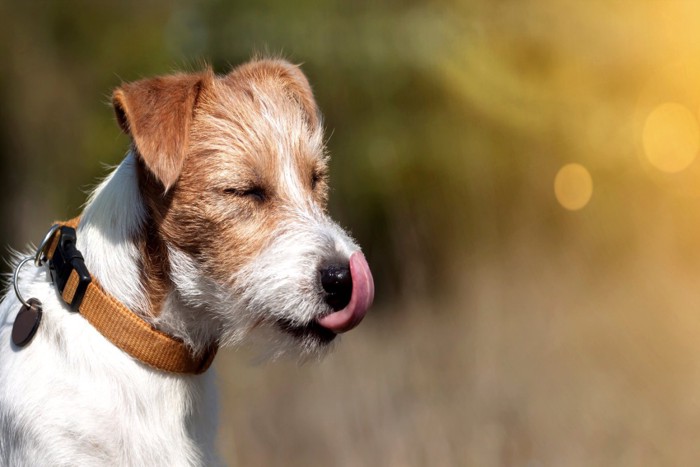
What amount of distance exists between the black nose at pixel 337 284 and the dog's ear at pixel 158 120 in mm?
565

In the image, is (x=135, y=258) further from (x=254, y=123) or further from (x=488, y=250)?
(x=488, y=250)

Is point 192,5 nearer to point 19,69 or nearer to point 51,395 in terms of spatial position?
point 19,69

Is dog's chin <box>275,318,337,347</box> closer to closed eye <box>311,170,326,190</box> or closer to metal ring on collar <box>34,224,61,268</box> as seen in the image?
closed eye <box>311,170,326,190</box>

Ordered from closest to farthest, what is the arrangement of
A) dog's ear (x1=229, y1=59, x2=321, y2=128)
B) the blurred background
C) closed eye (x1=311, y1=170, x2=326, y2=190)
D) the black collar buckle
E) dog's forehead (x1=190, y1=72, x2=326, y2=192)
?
the black collar buckle, dog's forehead (x1=190, y1=72, x2=326, y2=192), closed eye (x1=311, y1=170, x2=326, y2=190), dog's ear (x1=229, y1=59, x2=321, y2=128), the blurred background

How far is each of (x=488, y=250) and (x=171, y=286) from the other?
2494mm

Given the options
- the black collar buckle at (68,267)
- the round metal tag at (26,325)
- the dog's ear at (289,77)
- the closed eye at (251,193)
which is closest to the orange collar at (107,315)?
the black collar buckle at (68,267)

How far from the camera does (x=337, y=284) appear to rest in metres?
2.81

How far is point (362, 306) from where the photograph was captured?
2.76 m

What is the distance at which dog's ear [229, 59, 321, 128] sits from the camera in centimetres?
343

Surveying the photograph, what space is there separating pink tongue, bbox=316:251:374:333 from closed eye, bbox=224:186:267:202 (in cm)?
40

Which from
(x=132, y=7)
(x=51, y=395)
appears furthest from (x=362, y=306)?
(x=132, y=7)

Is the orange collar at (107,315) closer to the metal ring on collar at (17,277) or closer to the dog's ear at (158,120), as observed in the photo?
the metal ring on collar at (17,277)

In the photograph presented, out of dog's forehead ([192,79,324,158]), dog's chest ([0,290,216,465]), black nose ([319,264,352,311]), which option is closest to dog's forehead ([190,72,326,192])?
dog's forehead ([192,79,324,158])

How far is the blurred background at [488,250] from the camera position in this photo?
15.3 ft
